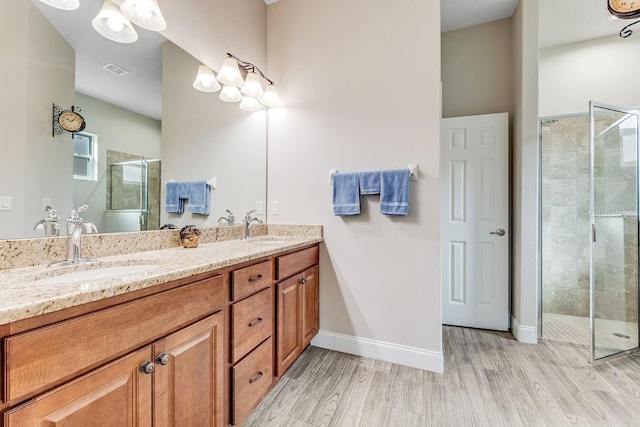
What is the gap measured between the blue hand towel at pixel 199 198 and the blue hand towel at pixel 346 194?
2.91ft

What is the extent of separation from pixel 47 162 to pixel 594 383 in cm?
310

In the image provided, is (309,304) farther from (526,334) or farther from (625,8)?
(625,8)

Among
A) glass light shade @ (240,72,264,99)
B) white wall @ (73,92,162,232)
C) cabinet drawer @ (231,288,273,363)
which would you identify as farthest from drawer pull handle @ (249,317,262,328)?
glass light shade @ (240,72,264,99)

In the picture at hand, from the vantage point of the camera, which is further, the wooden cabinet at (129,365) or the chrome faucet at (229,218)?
the chrome faucet at (229,218)

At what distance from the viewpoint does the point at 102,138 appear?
1285 millimetres

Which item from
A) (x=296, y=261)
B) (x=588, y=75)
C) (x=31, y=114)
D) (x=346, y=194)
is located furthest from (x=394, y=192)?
(x=588, y=75)

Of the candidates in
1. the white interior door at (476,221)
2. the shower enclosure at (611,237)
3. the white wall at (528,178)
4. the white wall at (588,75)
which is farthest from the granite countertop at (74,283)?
the white wall at (588,75)

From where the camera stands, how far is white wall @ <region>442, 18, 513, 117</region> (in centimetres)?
269

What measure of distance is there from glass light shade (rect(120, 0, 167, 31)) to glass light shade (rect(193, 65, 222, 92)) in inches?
17.6

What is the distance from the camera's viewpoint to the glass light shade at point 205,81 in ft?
6.04

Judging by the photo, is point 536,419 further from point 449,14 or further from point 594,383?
point 449,14

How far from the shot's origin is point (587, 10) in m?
2.43

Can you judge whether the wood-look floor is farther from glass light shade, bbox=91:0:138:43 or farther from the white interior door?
glass light shade, bbox=91:0:138:43

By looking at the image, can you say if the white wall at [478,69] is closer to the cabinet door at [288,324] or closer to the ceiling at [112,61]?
the cabinet door at [288,324]
